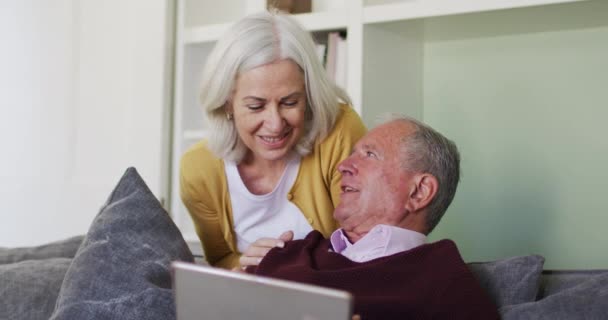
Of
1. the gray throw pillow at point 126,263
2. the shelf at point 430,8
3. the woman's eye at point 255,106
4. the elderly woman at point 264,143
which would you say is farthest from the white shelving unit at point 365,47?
the gray throw pillow at point 126,263

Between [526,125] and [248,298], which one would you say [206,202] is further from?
[526,125]

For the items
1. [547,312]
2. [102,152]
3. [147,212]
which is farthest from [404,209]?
[102,152]

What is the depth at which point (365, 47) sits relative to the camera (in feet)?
9.05

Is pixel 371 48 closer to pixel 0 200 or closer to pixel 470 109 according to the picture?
pixel 470 109

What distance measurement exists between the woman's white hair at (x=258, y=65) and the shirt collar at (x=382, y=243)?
0.38 meters

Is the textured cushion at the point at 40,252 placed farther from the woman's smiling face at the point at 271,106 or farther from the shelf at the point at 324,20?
the shelf at the point at 324,20

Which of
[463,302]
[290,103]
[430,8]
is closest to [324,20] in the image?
[430,8]

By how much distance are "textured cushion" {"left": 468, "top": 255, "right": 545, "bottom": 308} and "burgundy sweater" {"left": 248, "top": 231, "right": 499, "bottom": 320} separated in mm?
87

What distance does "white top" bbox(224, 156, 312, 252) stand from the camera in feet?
6.71

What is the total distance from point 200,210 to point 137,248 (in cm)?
43

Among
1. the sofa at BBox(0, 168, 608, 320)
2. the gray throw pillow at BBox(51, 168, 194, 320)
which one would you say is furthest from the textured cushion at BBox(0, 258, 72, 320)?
the gray throw pillow at BBox(51, 168, 194, 320)

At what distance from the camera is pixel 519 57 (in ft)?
9.26

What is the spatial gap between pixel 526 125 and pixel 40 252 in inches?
64.1

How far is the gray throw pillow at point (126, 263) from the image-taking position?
1.58m
